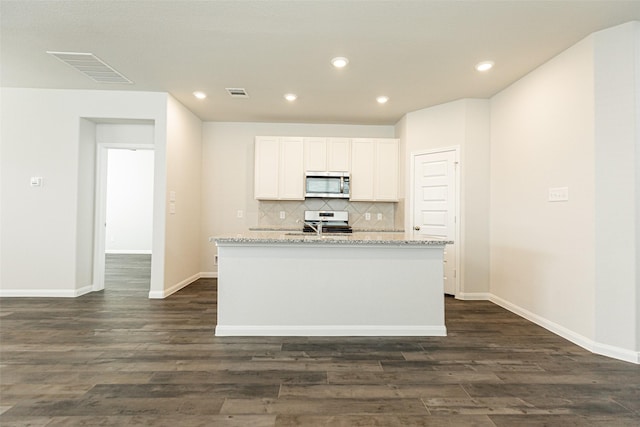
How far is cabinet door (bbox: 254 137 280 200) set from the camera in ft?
18.0

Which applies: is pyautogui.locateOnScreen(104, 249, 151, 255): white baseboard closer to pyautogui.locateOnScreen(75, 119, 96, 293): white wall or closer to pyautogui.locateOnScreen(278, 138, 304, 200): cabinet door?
pyautogui.locateOnScreen(75, 119, 96, 293): white wall

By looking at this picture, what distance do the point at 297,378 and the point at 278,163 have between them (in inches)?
148

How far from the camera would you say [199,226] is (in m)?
5.73

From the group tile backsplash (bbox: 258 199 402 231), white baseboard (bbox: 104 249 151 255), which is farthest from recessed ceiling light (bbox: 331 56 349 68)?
white baseboard (bbox: 104 249 151 255)

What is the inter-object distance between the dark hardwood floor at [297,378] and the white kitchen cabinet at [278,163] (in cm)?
261

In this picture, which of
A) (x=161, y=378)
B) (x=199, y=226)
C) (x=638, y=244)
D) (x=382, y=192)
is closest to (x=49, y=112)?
(x=199, y=226)

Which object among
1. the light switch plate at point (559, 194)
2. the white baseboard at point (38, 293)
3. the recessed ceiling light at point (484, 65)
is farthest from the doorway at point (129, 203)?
the light switch plate at point (559, 194)

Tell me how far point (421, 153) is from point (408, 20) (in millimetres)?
2522

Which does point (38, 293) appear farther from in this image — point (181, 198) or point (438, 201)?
point (438, 201)

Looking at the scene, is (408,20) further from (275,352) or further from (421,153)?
(275,352)

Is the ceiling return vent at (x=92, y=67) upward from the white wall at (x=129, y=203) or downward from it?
upward

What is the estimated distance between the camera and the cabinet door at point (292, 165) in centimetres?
549

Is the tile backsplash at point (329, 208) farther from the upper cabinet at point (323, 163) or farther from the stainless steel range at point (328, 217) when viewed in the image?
the upper cabinet at point (323, 163)

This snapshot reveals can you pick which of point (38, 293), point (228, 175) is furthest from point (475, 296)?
point (38, 293)
